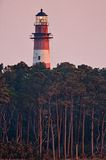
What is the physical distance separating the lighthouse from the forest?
23.0 m

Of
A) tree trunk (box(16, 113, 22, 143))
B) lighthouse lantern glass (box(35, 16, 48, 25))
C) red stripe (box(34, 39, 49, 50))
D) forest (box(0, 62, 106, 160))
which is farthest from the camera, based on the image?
lighthouse lantern glass (box(35, 16, 48, 25))

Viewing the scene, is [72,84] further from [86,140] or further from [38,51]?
[38,51]

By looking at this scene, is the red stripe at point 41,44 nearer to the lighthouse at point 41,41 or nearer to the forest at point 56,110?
the lighthouse at point 41,41

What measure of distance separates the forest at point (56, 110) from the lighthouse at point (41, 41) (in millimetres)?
22994

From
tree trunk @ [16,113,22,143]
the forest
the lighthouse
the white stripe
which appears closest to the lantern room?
the lighthouse

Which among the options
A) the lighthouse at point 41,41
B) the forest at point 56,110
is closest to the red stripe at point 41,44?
the lighthouse at point 41,41

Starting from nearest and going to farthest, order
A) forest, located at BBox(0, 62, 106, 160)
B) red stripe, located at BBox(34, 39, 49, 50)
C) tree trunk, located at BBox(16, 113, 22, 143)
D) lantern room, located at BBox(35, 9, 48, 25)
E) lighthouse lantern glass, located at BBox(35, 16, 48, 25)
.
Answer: forest, located at BBox(0, 62, 106, 160), tree trunk, located at BBox(16, 113, 22, 143), red stripe, located at BBox(34, 39, 49, 50), lighthouse lantern glass, located at BBox(35, 16, 48, 25), lantern room, located at BBox(35, 9, 48, 25)

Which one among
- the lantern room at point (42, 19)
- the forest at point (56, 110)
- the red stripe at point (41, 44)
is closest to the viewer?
the forest at point (56, 110)

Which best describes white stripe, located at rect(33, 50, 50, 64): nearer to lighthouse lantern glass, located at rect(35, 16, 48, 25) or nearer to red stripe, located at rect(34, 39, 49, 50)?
red stripe, located at rect(34, 39, 49, 50)

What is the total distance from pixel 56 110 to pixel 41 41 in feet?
112

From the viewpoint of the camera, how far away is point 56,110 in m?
158

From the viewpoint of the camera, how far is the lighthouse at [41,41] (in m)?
190

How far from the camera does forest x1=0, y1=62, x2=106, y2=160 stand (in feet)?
516

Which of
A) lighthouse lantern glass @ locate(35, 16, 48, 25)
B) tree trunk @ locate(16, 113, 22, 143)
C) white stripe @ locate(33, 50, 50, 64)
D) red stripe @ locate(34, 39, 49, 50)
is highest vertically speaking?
lighthouse lantern glass @ locate(35, 16, 48, 25)
